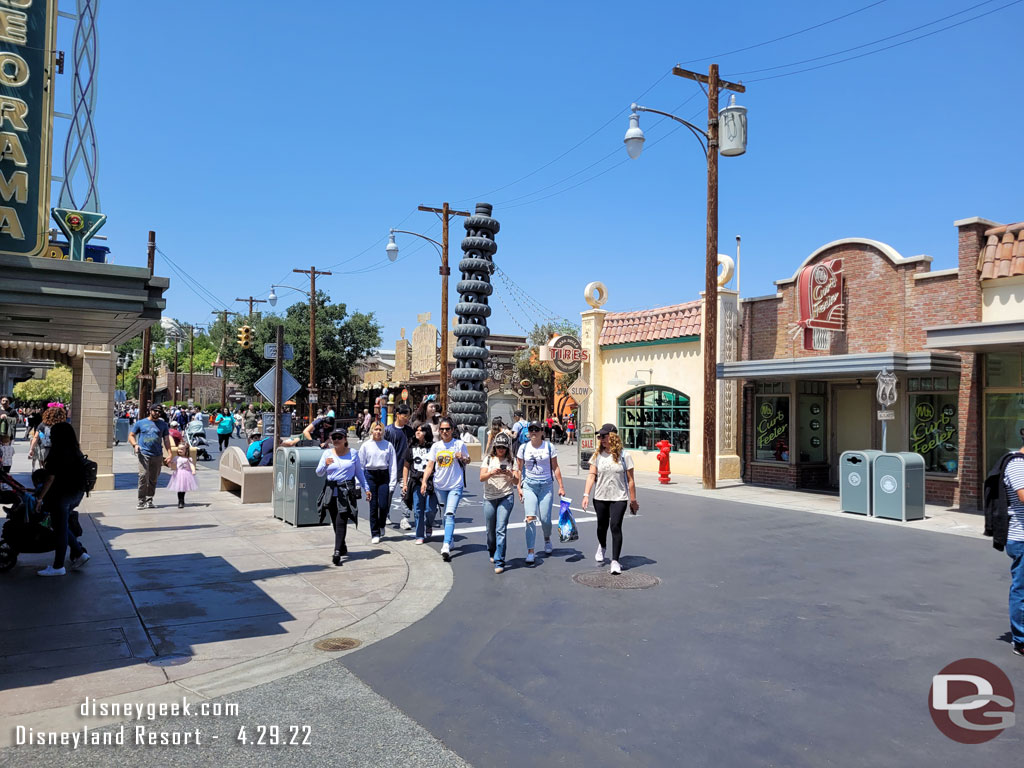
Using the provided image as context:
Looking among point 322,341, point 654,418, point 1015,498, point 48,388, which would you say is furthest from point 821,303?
point 48,388

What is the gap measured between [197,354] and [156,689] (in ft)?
378

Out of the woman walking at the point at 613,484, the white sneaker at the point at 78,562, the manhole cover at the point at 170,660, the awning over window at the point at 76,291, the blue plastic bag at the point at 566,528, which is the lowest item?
the manhole cover at the point at 170,660

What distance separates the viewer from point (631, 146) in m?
15.6

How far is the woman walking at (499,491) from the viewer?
340 inches

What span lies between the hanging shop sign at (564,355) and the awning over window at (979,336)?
12642 millimetres

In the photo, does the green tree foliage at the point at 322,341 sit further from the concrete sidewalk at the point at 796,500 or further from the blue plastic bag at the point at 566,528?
the blue plastic bag at the point at 566,528

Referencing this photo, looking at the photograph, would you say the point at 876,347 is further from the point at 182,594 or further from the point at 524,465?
the point at 182,594

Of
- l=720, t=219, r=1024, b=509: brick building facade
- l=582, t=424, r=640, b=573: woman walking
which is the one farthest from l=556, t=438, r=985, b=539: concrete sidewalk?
l=582, t=424, r=640, b=573: woman walking

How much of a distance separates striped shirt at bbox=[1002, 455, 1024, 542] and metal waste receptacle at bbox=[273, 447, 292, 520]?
9.61m

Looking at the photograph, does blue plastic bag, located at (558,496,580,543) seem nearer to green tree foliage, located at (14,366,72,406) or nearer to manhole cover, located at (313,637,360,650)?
manhole cover, located at (313,637,360,650)

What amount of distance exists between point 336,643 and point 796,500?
12674mm

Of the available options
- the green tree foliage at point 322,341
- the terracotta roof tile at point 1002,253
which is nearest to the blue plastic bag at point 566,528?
the terracotta roof tile at point 1002,253

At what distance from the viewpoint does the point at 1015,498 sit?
584cm

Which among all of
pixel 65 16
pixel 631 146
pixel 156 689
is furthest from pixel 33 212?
pixel 631 146
